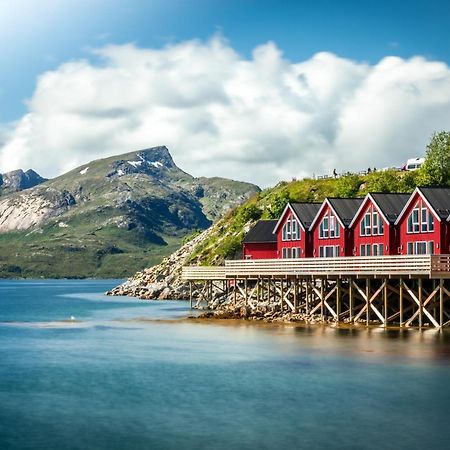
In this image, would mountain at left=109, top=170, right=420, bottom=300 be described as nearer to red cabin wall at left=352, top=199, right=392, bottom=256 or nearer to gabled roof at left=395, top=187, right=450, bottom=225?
red cabin wall at left=352, top=199, right=392, bottom=256

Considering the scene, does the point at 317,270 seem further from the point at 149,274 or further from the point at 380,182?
the point at 149,274

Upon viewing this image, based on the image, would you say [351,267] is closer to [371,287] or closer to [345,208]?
[371,287]

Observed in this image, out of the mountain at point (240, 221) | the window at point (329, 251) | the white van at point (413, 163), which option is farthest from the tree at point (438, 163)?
the window at point (329, 251)

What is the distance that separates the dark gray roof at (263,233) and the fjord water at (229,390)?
3426 cm

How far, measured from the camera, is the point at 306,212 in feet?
307

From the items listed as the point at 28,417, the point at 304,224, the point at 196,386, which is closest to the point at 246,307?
→ the point at 304,224

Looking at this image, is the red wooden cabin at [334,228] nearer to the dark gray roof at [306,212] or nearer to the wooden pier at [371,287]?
the dark gray roof at [306,212]

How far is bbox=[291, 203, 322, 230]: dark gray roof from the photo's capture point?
92250 millimetres

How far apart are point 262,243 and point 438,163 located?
1221 inches

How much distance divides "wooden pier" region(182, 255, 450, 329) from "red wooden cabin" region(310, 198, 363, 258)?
154 inches

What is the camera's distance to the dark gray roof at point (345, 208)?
8625 cm

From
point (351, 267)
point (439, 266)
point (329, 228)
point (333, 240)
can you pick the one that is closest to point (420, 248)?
point (351, 267)

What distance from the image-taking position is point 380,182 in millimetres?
128250

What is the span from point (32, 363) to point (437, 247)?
122 ft
